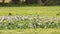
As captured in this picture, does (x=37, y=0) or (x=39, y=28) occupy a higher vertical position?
(x=39, y=28)

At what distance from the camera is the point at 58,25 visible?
46.4ft

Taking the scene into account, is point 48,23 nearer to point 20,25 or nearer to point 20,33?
point 20,25

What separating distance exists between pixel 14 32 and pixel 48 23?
245 cm

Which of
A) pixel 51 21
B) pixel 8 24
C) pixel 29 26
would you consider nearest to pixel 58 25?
pixel 51 21

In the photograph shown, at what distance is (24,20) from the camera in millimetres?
15234

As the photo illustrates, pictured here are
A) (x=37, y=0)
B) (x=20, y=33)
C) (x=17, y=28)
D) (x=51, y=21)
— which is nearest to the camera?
(x=20, y=33)

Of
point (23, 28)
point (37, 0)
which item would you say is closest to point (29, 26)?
point (23, 28)

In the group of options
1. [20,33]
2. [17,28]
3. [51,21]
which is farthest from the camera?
[51,21]

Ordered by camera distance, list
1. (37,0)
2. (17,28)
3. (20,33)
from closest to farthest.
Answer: (20,33)
(17,28)
(37,0)

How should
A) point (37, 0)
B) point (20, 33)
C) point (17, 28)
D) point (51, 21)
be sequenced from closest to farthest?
point (20, 33), point (17, 28), point (51, 21), point (37, 0)

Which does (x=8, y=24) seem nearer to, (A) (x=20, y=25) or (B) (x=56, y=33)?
(A) (x=20, y=25)

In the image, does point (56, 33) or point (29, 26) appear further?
point (29, 26)

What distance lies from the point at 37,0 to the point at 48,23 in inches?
1266

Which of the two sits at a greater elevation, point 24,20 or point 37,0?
point 24,20
